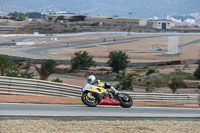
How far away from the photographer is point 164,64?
63.4m

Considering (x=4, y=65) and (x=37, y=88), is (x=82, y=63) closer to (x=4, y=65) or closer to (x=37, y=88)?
(x=4, y=65)

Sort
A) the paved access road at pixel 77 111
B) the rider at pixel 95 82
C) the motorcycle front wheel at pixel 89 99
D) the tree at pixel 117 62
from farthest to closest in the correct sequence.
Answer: the tree at pixel 117 62 → the motorcycle front wheel at pixel 89 99 → the rider at pixel 95 82 → the paved access road at pixel 77 111

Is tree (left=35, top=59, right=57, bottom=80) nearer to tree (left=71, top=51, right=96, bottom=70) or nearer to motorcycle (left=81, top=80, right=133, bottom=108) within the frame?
tree (left=71, top=51, right=96, bottom=70)

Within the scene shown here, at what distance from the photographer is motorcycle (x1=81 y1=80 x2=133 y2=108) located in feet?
46.3

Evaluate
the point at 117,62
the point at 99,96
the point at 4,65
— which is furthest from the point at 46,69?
the point at 99,96

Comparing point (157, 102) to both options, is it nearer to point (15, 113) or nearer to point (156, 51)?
point (15, 113)

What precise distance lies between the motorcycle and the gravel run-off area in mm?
2695

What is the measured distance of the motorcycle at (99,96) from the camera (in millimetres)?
14124

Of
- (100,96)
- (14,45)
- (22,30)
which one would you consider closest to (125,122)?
(100,96)

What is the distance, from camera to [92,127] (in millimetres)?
10648

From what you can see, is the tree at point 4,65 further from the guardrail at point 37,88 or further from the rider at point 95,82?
the rider at point 95,82

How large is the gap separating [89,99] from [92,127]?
3893 millimetres

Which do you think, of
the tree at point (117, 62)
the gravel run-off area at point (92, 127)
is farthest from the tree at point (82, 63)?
the gravel run-off area at point (92, 127)

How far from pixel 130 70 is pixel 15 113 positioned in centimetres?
4548
